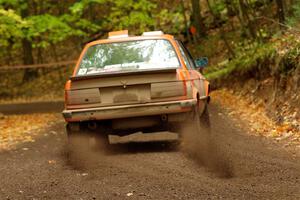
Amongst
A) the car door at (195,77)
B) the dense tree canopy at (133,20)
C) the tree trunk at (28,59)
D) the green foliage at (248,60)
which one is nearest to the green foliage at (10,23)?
the dense tree canopy at (133,20)

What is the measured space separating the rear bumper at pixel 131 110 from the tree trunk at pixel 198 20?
847 inches

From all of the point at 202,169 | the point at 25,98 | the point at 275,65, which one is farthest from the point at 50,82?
the point at 202,169

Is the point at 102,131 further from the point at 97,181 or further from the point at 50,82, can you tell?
the point at 50,82

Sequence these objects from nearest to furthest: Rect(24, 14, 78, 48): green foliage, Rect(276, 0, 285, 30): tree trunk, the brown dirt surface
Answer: the brown dirt surface → Rect(276, 0, 285, 30): tree trunk → Rect(24, 14, 78, 48): green foliage

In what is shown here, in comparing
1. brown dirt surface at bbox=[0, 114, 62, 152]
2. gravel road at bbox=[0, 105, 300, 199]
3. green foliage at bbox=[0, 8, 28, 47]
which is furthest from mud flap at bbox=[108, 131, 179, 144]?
green foliage at bbox=[0, 8, 28, 47]

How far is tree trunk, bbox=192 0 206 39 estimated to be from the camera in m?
29.6

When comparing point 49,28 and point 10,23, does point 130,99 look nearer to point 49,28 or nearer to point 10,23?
point 10,23

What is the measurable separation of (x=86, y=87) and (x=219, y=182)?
2913 mm

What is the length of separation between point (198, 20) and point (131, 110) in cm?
2250

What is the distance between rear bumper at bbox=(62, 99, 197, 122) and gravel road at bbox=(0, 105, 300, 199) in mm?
611

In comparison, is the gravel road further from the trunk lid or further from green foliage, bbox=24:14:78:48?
green foliage, bbox=24:14:78:48

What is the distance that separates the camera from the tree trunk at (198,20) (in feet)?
97.2

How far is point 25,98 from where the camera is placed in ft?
107

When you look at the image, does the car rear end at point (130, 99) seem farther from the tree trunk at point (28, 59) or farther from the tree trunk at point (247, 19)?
the tree trunk at point (28, 59)
